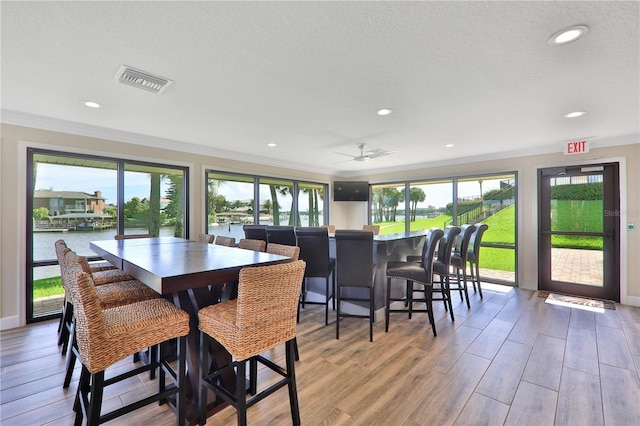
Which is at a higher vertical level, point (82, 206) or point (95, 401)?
point (82, 206)

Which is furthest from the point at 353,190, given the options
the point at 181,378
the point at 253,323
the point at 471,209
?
the point at 181,378

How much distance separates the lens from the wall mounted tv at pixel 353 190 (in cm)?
695

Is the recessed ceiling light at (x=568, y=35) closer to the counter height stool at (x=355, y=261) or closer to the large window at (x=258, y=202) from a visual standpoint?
the counter height stool at (x=355, y=261)

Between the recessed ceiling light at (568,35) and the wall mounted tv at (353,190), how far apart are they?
17.0ft

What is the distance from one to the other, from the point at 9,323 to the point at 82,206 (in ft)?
4.96

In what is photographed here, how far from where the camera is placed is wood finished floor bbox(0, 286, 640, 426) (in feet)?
6.02

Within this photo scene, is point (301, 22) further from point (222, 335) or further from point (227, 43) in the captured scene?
point (222, 335)

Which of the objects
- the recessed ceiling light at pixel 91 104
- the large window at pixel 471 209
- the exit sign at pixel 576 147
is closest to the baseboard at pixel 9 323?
the recessed ceiling light at pixel 91 104

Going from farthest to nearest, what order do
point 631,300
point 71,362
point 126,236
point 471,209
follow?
point 471,209
point 631,300
point 126,236
point 71,362

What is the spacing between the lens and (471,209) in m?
5.64

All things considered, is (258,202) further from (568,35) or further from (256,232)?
(568,35)

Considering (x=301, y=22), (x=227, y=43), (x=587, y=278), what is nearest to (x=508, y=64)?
(x=301, y=22)

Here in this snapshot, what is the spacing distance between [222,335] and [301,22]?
1.86 m

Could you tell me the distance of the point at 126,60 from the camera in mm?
2033
